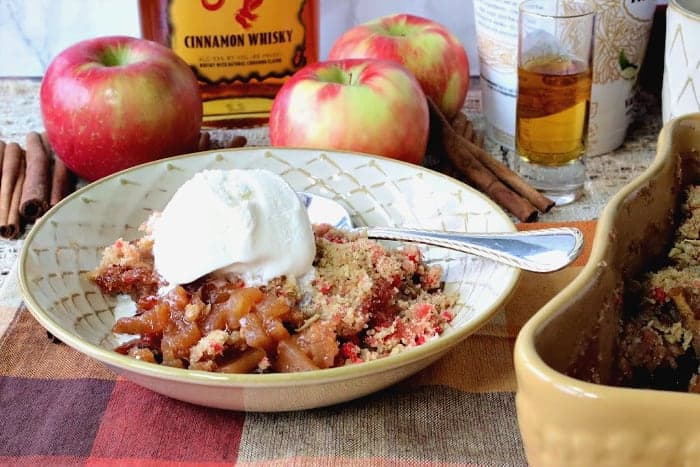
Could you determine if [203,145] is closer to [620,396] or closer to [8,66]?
[8,66]

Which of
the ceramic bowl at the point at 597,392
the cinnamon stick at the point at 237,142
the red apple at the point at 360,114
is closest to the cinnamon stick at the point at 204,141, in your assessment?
the cinnamon stick at the point at 237,142

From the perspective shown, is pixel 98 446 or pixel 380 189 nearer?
pixel 98 446

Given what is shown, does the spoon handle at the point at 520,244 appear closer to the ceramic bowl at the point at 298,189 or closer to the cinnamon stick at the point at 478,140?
the ceramic bowl at the point at 298,189

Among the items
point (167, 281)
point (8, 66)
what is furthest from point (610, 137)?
point (8, 66)

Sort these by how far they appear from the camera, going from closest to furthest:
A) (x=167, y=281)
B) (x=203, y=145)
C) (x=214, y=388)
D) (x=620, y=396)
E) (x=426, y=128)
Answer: (x=620, y=396) → (x=214, y=388) → (x=167, y=281) → (x=426, y=128) → (x=203, y=145)

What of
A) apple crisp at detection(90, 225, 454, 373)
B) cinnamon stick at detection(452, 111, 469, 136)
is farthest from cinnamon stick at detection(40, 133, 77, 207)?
cinnamon stick at detection(452, 111, 469, 136)

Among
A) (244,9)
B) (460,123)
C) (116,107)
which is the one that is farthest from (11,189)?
(460,123)

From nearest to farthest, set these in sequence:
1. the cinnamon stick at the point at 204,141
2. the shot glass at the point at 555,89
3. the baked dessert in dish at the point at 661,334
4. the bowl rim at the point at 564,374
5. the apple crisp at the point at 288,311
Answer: the bowl rim at the point at 564,374 → the baked dessert in dish at the point at 661,334 → the apple crisp at the point at 288,311 → the shot glass at the point at 555,89 → the cinnamon stick at the point at 204,141

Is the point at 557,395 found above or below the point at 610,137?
above
